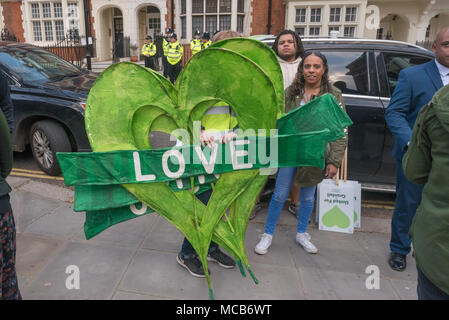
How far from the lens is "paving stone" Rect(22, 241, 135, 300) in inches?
97.3

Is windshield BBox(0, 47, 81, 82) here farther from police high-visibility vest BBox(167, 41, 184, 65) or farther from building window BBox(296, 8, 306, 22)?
building window BBox(296, 8, 306, 22)

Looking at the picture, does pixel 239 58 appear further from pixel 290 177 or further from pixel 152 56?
pixel 152 56

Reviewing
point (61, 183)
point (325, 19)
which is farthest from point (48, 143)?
point (325, 19)

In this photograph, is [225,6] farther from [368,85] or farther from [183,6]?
[368,85]

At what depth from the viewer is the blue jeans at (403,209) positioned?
110 inches

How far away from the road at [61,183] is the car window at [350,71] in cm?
151

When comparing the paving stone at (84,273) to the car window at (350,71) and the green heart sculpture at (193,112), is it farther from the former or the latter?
the car window at (350,71)

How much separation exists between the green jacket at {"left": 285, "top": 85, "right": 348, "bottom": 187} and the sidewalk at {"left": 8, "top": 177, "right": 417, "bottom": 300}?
2.44ft

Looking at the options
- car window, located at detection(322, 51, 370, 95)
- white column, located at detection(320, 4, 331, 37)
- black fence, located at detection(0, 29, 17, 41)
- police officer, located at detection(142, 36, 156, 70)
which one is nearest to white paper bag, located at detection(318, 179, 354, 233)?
car window, located at detection(322, 51, 370, 95)

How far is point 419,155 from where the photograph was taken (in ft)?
5.08

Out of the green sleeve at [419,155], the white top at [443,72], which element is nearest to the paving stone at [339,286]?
the green sleeve at [419,155]

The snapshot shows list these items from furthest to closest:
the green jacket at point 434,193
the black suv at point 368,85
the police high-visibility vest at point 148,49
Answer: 1. the police high-visibility vest at point 148,49
2. the black suv at point 368,85
3. the green jacket at point 434,193

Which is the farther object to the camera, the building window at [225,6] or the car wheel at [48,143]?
the building window at [225,6]
